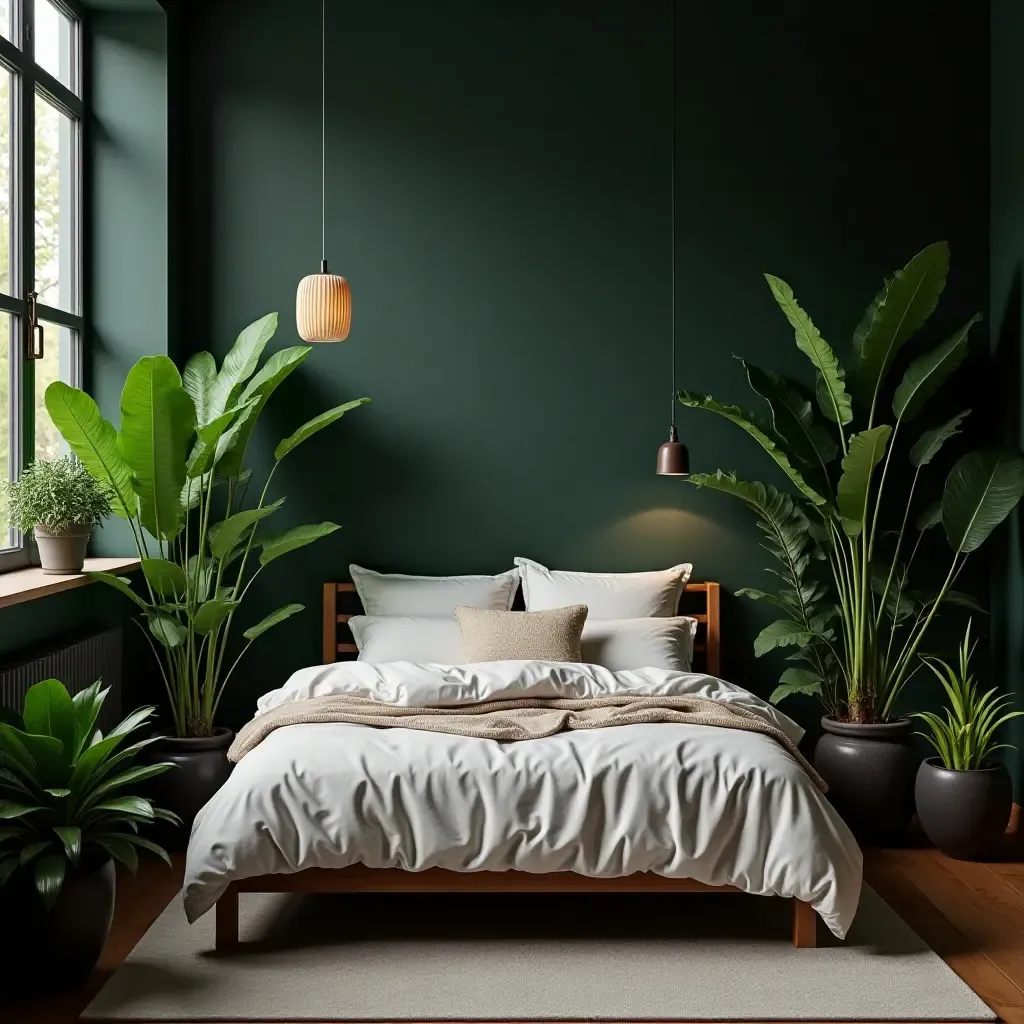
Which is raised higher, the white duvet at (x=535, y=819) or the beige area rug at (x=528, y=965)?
the white duvet at (x=535, y=819)

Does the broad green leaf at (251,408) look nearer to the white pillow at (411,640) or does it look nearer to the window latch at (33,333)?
the window latch at (33,333)

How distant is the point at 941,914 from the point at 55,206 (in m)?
4.30

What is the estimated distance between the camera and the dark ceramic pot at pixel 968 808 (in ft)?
14.1

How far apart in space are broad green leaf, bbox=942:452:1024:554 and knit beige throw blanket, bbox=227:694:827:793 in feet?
4.65

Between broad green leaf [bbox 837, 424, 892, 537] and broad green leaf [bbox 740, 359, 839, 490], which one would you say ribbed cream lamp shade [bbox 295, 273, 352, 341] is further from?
broad green leaf [bbox 837, 424, 892, 537]

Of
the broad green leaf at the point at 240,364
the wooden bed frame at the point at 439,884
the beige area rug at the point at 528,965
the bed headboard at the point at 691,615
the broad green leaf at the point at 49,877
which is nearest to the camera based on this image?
the broad green leaf at the point at 49,877

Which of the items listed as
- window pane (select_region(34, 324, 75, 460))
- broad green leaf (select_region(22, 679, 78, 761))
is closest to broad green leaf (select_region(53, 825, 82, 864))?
broad green leaf (select_region(22, 679, 78, 761))

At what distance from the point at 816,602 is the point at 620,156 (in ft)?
7.19

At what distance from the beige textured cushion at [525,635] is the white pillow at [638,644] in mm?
161

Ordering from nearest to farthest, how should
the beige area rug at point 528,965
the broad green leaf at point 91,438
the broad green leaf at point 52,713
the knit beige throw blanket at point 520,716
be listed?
the beige area rug at point 528,965
the broad green leaf at point 52,713
the knit beige throw blanket at point 520,716
the broad green leaf at point 91,438

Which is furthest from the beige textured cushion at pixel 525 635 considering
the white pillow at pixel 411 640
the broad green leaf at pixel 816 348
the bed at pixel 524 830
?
the broad green leaf at pixel 816 348

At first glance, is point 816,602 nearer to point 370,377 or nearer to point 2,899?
point 370,377

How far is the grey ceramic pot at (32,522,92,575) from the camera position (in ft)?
13.9

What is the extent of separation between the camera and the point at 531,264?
5309 mm
